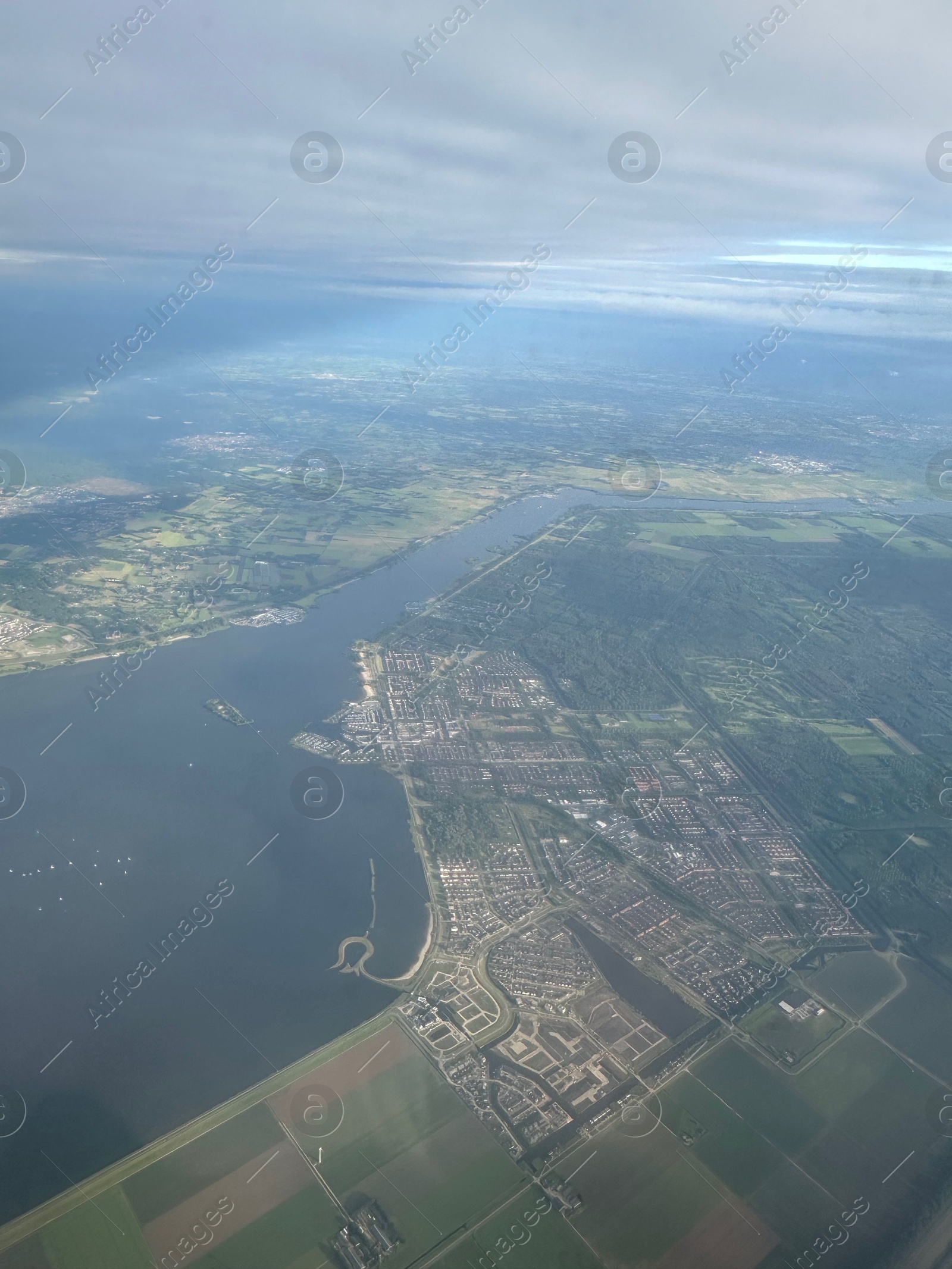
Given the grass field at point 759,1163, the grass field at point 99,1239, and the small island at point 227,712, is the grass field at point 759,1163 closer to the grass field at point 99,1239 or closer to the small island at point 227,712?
the grass field at point 99,1239

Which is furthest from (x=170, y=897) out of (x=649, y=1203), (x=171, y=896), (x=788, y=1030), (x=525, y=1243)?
(x=788, y=1030)

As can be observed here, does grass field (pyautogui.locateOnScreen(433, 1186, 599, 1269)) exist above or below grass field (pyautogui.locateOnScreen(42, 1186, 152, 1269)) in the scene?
below

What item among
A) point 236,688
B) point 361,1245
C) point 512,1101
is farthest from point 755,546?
point 361,1245

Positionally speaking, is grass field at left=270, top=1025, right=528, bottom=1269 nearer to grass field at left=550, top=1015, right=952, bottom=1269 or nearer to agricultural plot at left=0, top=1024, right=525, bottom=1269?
agricultural plot at left=0, top=1024, right=525, bottom=1269

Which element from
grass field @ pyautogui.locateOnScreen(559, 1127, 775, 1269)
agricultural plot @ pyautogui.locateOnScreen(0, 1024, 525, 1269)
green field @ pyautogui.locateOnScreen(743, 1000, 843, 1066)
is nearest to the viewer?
agricultural plot @ pyautogui.locateOnScreen(0, 1024, 525, 1269)

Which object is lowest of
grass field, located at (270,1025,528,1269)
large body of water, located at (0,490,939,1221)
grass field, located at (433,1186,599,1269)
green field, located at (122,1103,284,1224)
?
grass field, located at (433,1186,599,1269)

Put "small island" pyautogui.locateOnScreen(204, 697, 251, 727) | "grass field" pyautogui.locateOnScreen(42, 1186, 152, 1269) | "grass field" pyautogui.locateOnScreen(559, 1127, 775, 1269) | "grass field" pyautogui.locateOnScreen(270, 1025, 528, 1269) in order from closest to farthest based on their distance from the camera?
"grass field" pyautogui.locateOnScreen(42, 1186, 152, 1269) < "grass field" pyautogui.locateOnScreen(559, 1127, 775, 1269) < "grass field" pyautogui.locateOnScreen(270, 1025, 528, 1269) < "small island" pyautogui.locateOnScreen(204, 697, 251, 727)

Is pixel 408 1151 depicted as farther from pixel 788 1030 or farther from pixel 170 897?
pixel 170 897

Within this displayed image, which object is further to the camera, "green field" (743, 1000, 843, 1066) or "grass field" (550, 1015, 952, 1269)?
"green field" (743, 1000, 843, 1066)

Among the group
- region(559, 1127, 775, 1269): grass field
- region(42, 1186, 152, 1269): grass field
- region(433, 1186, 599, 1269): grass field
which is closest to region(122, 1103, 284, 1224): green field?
region(42, 1186, 152, 1269): grass field

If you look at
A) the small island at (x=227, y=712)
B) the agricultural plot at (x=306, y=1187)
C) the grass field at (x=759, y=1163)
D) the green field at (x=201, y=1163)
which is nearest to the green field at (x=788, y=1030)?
the grass field at (x=759, y=1163)
